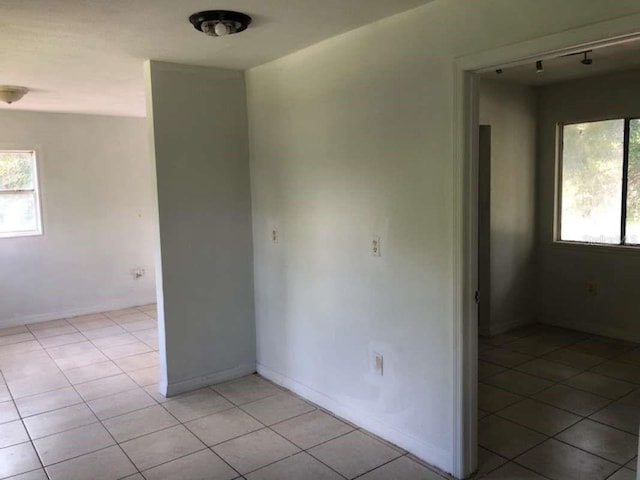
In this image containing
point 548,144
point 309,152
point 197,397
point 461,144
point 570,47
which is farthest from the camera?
point 548,144

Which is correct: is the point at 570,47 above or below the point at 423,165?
above

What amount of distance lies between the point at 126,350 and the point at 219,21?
10.5 feet

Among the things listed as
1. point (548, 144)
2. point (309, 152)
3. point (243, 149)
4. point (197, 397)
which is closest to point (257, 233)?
point (243, 149)

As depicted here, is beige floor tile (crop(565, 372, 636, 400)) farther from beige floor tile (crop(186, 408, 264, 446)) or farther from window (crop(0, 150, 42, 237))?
window (crop(0, 150, 42, 237))

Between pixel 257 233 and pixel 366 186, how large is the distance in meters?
1.23

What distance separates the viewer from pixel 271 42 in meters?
3.04

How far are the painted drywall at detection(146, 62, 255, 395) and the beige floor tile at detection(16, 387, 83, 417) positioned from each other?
0.66m

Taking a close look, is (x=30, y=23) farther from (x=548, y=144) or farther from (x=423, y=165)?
(x=548, y=144)

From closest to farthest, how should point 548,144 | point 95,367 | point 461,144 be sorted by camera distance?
point 461,144 < point 95,367 < point 548,144

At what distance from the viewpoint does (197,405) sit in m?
3.47

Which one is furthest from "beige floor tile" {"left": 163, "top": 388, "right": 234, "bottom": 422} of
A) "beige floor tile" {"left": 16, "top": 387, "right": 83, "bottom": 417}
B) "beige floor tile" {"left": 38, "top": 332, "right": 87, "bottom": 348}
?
"beige floor tile" {"left": 38, "top": 332, "right": 87, "bottom": 348}

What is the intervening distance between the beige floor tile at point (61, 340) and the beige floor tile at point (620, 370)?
451 cm

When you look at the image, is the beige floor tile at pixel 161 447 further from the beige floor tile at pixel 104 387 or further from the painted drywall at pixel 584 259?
the painted drywall at pixel 584 259

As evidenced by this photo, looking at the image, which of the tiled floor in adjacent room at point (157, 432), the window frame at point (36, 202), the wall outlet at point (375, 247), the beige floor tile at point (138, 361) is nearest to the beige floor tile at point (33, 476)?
the tiled floor in adjacent room at point (157, 432)
